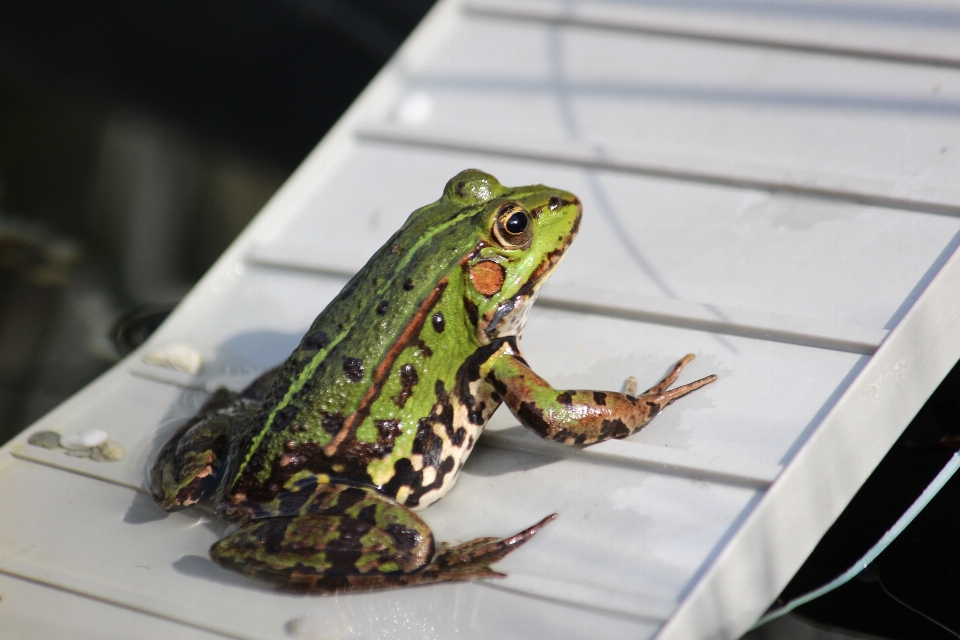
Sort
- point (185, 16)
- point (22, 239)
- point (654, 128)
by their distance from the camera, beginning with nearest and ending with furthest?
point (654, 128), point (22, 239), point (185, 16)

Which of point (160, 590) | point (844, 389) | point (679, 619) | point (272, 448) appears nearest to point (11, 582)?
point (160, 590)

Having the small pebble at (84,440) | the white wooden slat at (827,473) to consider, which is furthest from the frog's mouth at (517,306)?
the small pebble at (84,440)

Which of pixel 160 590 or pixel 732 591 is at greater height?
pixel 732 591

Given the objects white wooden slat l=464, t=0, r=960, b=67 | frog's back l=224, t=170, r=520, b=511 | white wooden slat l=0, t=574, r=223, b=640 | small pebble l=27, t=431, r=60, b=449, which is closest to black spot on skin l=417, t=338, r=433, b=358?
frog's back l=224, t=170, r=520, b=511

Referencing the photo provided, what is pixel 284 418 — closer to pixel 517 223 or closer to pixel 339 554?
pixel 339 554

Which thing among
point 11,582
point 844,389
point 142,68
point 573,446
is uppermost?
point 142,68

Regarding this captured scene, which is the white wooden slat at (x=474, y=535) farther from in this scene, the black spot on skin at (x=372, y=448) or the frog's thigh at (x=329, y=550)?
the black spot on skin at (x=372, y=448)

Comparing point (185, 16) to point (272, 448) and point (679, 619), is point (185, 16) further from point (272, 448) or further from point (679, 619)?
point (679, 619)

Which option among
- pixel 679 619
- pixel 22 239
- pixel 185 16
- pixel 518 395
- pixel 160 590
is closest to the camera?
pixel 679 619
